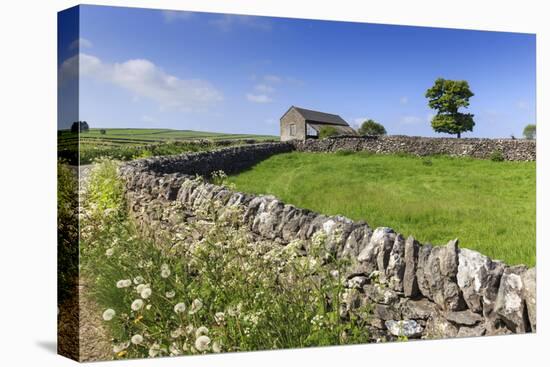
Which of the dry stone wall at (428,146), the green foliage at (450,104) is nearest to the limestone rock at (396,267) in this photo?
the dry stone wall at (428,146)

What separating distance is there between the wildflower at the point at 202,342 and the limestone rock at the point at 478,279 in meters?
3.03

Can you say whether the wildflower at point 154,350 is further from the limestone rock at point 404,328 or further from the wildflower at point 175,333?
the limestone rock at point 404,328

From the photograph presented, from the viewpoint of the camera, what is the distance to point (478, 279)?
7.12 meters

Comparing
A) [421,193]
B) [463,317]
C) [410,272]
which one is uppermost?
[421,193]

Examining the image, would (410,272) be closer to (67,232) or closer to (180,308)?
(180,308)

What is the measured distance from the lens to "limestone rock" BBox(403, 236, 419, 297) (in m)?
7.12

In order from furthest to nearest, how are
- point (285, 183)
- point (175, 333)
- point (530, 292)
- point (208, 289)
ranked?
point (285, 183) → point (530, 292) → point (208, 289) → point (175, 333)

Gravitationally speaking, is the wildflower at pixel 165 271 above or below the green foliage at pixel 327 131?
below

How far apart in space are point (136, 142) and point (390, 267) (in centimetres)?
326

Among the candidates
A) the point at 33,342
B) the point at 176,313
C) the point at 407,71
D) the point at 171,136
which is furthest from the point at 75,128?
the point at 407,71

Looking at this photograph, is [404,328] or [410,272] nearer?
[410,272]

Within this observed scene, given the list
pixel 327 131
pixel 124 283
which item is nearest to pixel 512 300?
pixel 327 131

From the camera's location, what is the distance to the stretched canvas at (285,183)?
6.48 metres

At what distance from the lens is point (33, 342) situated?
7.44 meters
